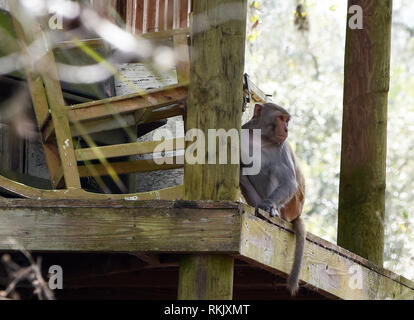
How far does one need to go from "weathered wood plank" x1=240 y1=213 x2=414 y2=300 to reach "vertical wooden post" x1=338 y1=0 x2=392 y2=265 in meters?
0.28

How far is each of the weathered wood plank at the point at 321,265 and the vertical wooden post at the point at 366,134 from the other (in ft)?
0.91

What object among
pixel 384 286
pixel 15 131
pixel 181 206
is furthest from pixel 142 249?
pixel 15 131

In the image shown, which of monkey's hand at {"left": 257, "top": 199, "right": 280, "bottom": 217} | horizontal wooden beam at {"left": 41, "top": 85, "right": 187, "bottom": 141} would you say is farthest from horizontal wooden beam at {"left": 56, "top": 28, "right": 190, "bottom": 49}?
monkey's hand at {"left": 257, "top": 199, "right": 280, "bottom": 217}

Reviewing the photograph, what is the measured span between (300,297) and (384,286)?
59 centimetres

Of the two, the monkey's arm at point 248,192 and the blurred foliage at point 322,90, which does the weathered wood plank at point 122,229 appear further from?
the blurred foliage at point 322,90

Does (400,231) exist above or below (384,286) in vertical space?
above

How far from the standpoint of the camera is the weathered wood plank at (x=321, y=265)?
464 centimetres

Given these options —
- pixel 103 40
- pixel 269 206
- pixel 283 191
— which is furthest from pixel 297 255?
pixel 103 40

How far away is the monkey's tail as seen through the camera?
5.02 metres

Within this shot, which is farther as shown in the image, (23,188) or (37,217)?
(23,188)

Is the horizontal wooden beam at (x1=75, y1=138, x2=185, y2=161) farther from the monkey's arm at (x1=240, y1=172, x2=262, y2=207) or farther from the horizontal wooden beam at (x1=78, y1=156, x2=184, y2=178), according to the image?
the horizontal wooden beam at (x1=78, y1=156, x2=184, y2=178)
